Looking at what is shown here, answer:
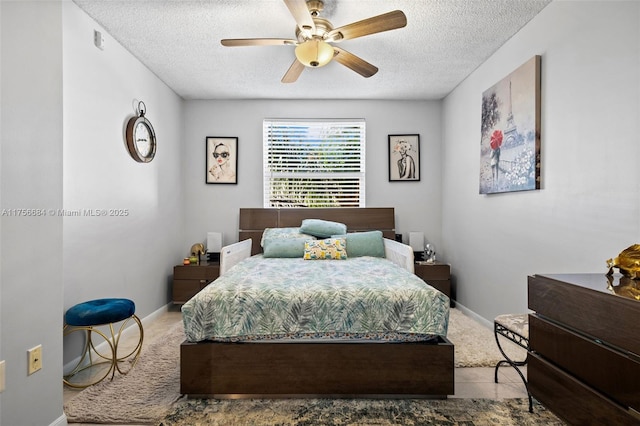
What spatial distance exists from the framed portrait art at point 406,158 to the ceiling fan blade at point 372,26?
2.41m

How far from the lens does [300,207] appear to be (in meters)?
4.69

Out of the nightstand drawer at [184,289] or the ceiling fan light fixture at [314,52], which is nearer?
the ceiling fan light fixture at [314,52]

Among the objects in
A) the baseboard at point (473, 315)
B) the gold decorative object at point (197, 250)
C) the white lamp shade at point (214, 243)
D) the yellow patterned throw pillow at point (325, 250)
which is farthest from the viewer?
the white lamp shade at point (214, 243)

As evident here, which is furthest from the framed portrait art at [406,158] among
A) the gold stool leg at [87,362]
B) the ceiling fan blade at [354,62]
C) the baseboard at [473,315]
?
the gold stool leg at [87,362]

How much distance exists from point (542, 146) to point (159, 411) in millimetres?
3025

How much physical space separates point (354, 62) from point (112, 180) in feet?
7.26

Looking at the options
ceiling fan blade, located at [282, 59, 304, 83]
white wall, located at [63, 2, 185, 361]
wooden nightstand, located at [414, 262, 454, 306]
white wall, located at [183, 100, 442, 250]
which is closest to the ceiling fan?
Result: ceiling fan blade, located at [282, 59, 304, 83]

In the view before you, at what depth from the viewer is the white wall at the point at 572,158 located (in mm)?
1978

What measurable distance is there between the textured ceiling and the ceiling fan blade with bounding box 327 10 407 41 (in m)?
0.26

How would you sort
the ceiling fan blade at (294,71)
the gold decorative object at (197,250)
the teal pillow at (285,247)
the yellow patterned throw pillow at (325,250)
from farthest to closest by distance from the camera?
1. the gold decorative object at (197,250)
2. the teal pillow at (285,247)
3. the yellow patterned throw pillow at (325,250)
4. the ceiling fan blade at (294,71)

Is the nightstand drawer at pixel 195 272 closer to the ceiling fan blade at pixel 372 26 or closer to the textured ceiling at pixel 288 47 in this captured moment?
the textured ceiling at pixel 288 47

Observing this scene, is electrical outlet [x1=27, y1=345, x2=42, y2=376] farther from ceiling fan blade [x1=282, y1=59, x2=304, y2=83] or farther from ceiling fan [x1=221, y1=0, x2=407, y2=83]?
ceiling fan blade [x1=282, y1=59, x2=304, y2=83]

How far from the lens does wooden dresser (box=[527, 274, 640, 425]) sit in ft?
4.16

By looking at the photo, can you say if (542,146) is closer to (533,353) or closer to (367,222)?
(533,353)
